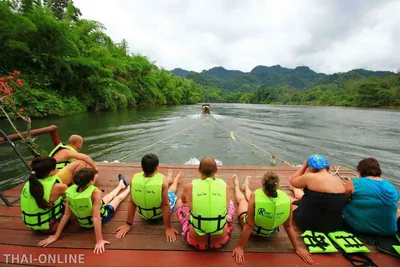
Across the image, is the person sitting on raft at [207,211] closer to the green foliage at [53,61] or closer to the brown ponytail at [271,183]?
the brown ponytail at [271,183]

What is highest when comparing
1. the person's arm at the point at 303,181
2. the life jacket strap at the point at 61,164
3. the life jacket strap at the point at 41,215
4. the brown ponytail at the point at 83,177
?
the brown ponytail at the point at 83,177

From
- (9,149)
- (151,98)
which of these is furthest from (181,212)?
(151,98)

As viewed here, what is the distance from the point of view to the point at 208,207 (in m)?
1.94

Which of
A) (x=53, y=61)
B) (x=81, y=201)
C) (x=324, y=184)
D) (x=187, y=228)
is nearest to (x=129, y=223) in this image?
(x=81, y=201)

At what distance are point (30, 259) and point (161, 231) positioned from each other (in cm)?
128

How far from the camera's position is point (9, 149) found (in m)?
7.54

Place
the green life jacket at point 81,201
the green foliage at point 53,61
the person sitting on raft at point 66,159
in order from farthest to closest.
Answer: the green foliage at point 53,61, the person sitting on raft at point 66,159, the green life jacket at point 81,201

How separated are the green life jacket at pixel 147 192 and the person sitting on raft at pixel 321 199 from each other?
1.60m

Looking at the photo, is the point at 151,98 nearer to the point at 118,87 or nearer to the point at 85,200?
the point at 118,87

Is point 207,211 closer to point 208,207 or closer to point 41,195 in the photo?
point 208,207

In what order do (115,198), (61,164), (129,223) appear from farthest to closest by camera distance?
(61,164), (115,198), (129,223)

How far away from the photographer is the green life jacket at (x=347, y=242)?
2098 mm

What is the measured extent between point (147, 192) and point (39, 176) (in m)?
1.12

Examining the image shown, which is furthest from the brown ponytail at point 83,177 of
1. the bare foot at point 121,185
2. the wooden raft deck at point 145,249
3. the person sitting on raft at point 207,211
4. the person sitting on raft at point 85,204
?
the bare foot at point 121,185
